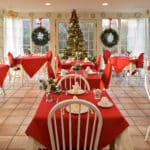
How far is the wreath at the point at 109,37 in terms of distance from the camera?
971cm

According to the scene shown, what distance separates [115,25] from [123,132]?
812cm

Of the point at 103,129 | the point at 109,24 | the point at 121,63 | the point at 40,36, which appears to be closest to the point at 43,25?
the point at 40,36

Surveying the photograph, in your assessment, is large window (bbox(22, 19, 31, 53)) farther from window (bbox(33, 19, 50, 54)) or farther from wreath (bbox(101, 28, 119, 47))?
wreath (bbox(101, 28, 119, 47))

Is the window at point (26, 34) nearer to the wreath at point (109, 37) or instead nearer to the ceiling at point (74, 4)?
the ceiling at point (74, 4)

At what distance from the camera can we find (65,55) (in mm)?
8812

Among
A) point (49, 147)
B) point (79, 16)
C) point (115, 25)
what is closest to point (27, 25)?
point (79, 16)

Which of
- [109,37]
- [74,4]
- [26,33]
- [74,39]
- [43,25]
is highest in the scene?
[74,4]

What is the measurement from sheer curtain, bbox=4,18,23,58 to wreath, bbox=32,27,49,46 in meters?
0.60

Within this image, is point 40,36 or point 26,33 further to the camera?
point 26,33

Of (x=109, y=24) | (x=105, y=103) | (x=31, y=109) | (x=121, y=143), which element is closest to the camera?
(x=121, y=143)

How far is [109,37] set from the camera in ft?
31.8

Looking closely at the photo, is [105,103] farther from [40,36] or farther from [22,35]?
[22,35]

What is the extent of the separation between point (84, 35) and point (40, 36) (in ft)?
5.61

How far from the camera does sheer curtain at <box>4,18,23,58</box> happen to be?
9.11 meters
